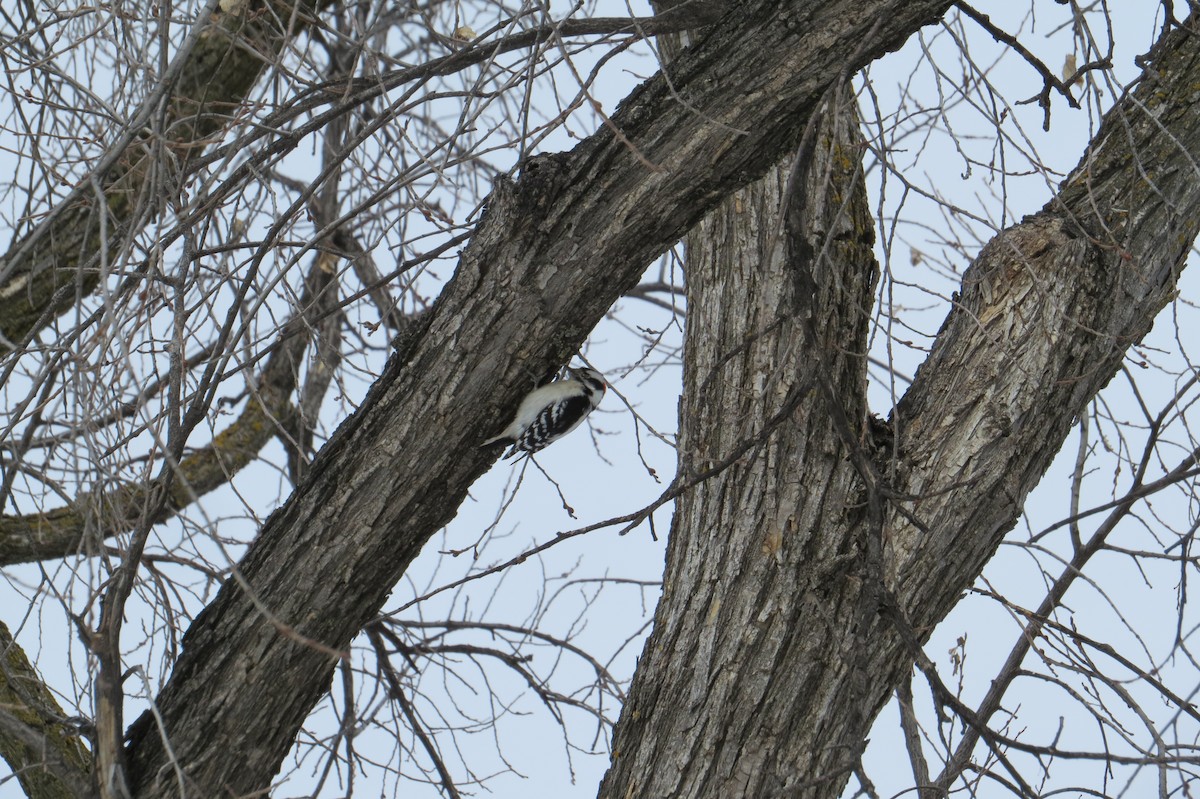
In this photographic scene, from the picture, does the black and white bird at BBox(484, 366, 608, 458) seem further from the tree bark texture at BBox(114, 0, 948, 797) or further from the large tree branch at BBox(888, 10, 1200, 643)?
the large tree branch at BBox(888, 10, 1200, 643)

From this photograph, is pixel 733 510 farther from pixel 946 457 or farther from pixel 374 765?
pixel 374 765

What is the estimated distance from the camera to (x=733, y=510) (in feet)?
9.77

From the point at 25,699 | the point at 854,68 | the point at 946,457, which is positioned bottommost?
the point at 25,699

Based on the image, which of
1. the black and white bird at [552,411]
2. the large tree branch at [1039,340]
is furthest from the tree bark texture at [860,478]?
the black and white bird at [552,411]

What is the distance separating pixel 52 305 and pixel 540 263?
4.00ft

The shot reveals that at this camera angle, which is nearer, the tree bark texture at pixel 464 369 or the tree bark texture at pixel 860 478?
the tree bark texture at pixel 464 369

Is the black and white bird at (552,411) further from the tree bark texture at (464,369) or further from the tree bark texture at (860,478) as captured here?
the tree bark texture at (860,478)

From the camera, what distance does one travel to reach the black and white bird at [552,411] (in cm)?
286

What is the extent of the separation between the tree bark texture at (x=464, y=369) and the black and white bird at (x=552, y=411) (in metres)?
0.18

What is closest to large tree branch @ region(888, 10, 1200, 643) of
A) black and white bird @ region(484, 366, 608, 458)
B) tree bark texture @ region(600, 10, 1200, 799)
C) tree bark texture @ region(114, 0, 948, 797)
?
tree bark texture @ region(600, 10, 1200, 799)

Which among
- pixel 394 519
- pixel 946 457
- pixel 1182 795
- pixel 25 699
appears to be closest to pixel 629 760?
pixel 394 519

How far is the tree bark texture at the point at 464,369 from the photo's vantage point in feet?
8.02

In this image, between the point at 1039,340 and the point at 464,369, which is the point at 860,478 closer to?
the point at 1039,340

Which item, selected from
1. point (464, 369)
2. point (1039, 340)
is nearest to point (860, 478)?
point (1039, 340)
